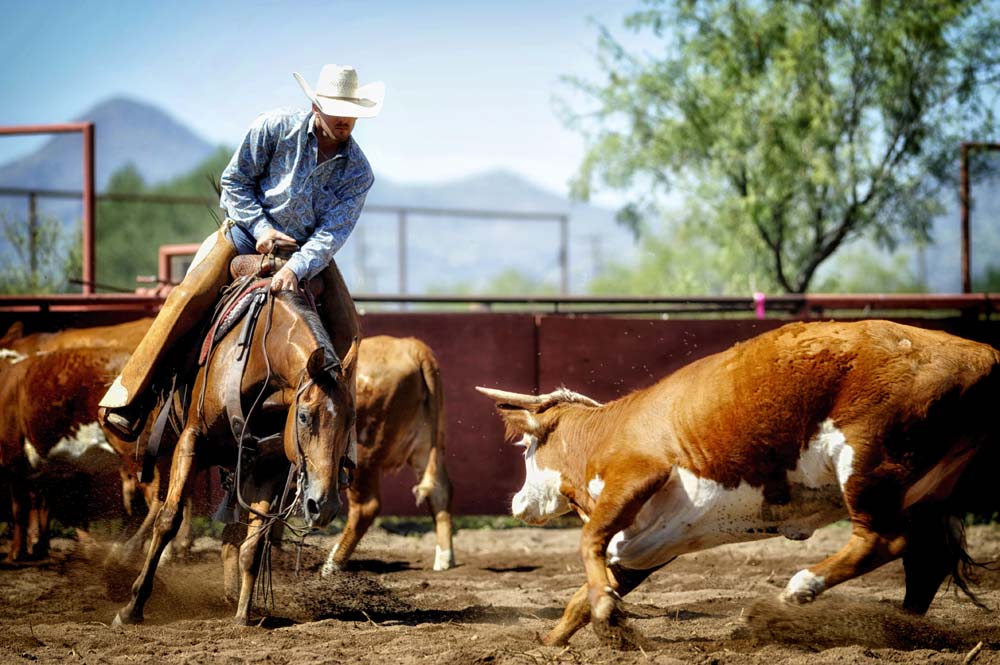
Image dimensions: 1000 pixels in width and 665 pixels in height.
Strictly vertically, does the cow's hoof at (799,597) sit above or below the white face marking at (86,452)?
below

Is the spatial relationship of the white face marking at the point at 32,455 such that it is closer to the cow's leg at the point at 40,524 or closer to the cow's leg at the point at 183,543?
the cow's leg at the point at 40,524

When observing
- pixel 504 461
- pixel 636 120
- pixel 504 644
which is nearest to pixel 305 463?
pixel 504 644

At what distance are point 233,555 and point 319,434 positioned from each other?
142 centimetres

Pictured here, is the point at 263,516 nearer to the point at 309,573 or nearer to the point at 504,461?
the point at 309,573

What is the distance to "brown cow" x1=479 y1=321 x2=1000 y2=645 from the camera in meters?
4.87

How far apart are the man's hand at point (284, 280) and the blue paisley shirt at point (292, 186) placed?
12 cm

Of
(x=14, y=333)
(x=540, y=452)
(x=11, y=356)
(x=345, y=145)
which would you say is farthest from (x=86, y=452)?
(x=540, y=452)

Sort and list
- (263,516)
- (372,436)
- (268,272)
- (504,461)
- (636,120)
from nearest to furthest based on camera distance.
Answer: (263,516)
(268,272)
(372,436)
(504,461)
(636,120)

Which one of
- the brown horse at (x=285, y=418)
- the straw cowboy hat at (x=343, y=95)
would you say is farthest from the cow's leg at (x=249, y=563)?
the straw cowboy hat at (x=343, y=95)

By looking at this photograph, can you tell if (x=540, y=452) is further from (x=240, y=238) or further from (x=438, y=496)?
(x=438, y=496)

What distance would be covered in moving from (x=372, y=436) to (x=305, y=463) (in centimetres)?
264

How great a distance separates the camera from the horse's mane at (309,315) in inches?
215

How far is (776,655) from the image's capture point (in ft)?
16.2

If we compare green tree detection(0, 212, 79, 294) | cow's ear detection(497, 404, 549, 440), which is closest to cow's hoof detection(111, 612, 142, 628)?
cow's ear detection(497, 404, 549, 440)
